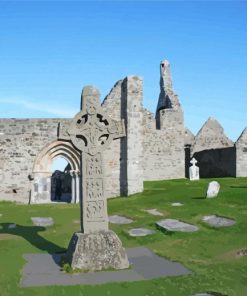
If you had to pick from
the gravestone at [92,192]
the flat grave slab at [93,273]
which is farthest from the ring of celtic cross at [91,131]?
the flat grave slab at [93,273]

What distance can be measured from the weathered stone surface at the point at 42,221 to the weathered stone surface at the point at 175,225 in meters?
3.26

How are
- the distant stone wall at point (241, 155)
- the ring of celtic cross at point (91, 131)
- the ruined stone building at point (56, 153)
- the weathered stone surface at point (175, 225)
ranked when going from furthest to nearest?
the distant stone wall at point (241, 155) < the ruined stone building at point (56, 153) < the weathered stone surface at point (175, 225) < the ring of celtic cross at point (91, 131)

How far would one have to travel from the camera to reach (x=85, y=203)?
303 inches

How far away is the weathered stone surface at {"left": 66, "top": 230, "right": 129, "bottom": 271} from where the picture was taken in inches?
284

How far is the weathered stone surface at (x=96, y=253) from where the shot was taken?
23.7 feet

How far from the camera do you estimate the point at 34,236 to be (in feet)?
33.6

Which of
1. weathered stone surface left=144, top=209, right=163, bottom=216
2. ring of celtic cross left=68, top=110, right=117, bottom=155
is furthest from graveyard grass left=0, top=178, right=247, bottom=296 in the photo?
ring of celtic cross left=68, top=110, right=117, bottom=155

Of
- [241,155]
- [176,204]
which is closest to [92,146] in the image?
[176,204]

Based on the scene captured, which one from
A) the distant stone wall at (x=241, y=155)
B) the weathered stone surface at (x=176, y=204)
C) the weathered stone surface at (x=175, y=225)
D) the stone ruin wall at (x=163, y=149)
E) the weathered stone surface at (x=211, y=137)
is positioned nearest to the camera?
the weathered stone surface at (x=175, y=225)

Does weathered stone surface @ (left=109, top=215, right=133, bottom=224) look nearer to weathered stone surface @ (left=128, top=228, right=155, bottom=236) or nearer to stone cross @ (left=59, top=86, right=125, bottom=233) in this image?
weathered stone surface @ (left=128, top=228, right=155, bottom=236)

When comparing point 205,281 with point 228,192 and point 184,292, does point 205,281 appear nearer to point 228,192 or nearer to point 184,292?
point 184,292

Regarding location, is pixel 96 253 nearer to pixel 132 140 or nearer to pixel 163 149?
pixel 132 140

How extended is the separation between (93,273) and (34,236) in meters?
3.63

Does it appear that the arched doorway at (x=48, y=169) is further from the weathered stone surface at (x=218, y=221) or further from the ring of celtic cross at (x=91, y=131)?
the ring of celtic cross at (x=91, y=131)
